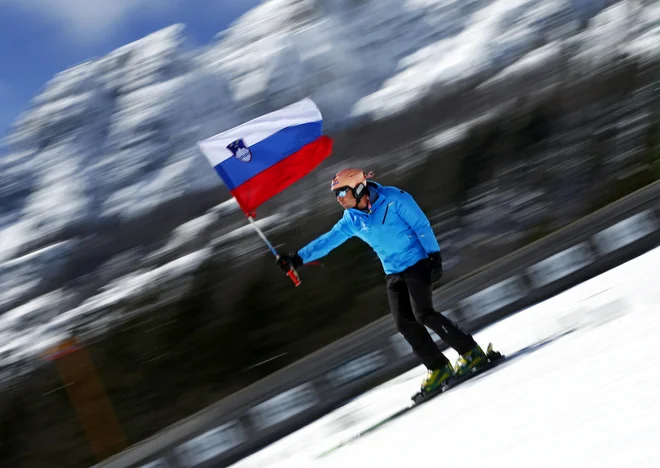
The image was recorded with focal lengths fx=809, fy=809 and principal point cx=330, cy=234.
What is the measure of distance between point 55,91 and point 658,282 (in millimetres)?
149620

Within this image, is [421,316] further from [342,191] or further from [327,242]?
[342,191]

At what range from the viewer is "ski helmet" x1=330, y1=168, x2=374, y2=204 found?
4.75 m

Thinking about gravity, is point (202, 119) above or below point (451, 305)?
above

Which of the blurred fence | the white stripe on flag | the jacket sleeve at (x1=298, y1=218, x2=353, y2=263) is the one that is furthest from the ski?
the white stripe on flag

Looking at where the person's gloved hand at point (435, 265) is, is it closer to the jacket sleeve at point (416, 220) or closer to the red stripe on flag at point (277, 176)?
the jacket sleeve at point (416, 220)

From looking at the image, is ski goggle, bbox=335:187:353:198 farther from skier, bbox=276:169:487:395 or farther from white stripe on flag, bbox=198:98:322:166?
white stripe on flag, bbox=198:98:322:166

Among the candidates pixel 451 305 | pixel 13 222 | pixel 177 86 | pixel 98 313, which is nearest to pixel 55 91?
pixel 177 86

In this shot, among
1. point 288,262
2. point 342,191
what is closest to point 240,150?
point 288,262

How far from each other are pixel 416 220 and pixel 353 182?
0.44 meters

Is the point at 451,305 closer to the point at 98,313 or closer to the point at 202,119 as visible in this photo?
the point at 98,313

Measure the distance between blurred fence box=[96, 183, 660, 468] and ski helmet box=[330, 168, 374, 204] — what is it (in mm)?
1919

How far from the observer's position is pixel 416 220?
4.81 meters

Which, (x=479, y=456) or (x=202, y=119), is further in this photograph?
(x=202, y=119)

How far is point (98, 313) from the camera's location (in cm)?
3216
